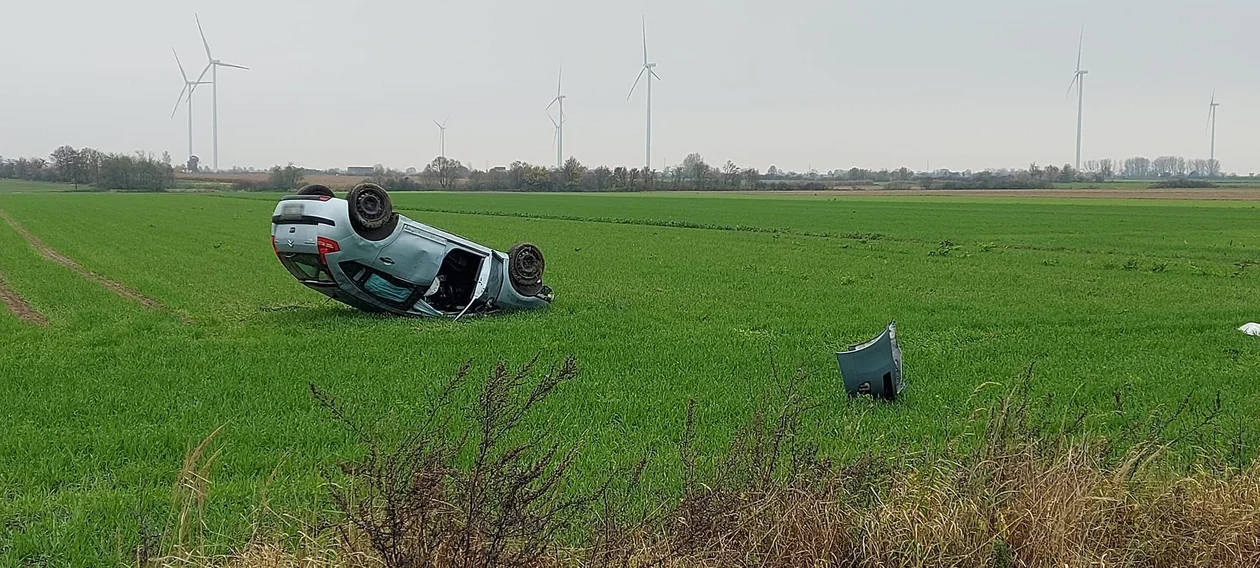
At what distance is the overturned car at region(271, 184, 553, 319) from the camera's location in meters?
13.9

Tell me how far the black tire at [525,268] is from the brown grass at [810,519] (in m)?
10.0

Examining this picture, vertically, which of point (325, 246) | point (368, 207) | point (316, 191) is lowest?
point (325, 246)

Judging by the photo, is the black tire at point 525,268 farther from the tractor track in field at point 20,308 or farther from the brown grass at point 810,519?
the brown grass at point 810,519

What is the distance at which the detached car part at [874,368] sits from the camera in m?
9.56

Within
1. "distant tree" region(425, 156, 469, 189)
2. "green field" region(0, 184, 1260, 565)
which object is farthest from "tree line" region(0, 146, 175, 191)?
"green field" region(0, 184, 1260, 565)

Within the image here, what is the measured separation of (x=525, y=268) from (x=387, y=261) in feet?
8.22

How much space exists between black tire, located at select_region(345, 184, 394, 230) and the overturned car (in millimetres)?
14

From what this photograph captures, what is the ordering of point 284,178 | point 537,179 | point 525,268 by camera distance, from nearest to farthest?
point 525,268 → point 284,178 → point 537,179

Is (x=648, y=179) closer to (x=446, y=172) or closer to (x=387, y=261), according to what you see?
(x=446, y=172)

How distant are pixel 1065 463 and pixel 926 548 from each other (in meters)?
1.25

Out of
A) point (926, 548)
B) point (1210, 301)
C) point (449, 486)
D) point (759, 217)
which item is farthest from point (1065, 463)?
point (759, 217)

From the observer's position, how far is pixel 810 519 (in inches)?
207

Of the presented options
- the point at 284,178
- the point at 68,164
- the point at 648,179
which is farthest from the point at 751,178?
the point at 68,164

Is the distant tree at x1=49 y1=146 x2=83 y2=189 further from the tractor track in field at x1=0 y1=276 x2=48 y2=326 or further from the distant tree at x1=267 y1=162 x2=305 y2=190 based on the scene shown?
the tractor track in field at x1=0 y1=276 x2=48 y2=326
